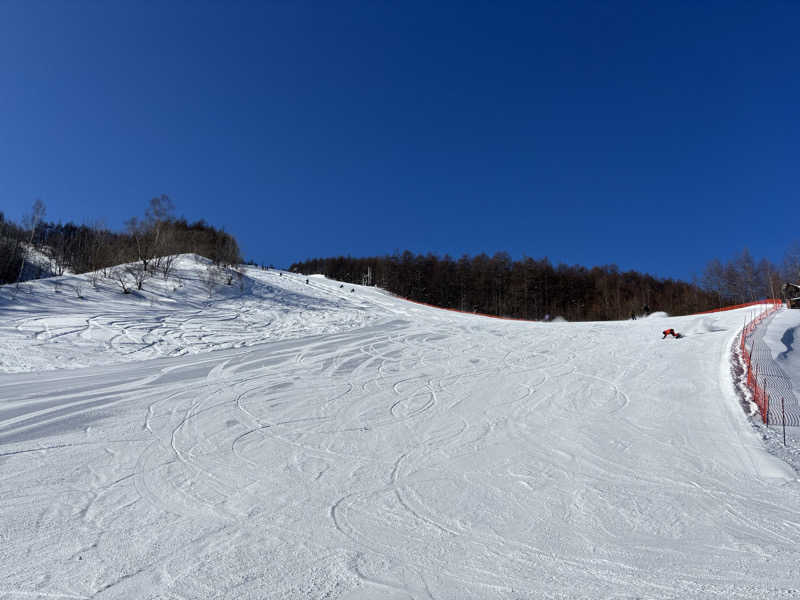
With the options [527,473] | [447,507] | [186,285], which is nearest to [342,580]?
[447,507]

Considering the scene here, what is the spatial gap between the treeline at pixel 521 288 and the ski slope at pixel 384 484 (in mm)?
52117

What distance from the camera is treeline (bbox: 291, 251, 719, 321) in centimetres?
6128

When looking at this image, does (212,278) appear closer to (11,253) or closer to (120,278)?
(120,278)

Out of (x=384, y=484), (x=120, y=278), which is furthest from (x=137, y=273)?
(x=384, y=484)

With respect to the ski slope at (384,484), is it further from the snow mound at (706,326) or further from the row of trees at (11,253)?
the row of trees at (11,253)

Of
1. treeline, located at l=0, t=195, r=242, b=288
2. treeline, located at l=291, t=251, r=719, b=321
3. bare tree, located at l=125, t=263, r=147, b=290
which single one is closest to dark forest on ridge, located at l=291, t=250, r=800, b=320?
treeline, located at l=291, t=251, r=719, b=321

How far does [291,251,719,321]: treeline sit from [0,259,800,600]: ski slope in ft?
171

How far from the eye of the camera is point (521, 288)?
62031mm

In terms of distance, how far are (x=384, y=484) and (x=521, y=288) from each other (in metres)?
60.5

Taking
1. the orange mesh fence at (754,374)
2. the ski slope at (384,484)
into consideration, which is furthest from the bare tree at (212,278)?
the orange mesh fence at (754,374)

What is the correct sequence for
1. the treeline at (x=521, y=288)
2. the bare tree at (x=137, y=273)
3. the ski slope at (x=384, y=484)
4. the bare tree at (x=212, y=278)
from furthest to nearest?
the treeline at (x=521, y=288)
the bare tree at (x=212, y=278)
the bare tree at (x=137, y=273)
the ski slope at (x=384, y=484)

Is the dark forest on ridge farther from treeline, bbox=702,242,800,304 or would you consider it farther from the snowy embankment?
the snowy embankment

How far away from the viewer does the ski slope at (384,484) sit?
305cm

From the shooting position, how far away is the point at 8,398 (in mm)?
7520
